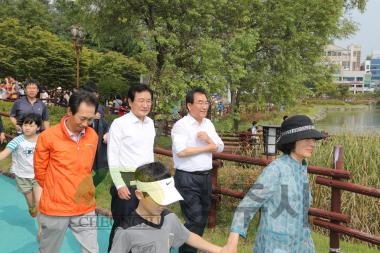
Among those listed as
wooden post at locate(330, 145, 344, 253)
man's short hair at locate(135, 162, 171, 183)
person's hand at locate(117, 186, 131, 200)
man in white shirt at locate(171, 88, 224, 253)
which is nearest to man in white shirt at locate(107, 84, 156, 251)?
person's hand at locate(117, 186, 131, 200)

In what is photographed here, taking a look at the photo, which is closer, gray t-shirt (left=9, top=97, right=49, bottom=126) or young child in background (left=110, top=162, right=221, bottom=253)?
young child in background (left=110, top=162, right=221, bottom=253)

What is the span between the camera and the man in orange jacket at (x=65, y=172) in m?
3.19

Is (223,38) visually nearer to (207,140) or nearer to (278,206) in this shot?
(207,140)

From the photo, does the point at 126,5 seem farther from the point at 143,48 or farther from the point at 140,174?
the point at 140,174

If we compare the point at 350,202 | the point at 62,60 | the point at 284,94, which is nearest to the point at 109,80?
the point at 62,60

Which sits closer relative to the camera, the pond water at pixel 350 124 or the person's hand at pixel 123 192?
the person's hand at pixel 123 192

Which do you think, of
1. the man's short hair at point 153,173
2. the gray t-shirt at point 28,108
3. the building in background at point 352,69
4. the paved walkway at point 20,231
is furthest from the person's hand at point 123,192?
the building in background at point 352,69

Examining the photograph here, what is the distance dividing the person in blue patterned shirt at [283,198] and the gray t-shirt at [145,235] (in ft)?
1.03

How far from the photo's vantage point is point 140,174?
2.57 meters

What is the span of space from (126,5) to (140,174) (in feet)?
37.9

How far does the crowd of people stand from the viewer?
2479mm

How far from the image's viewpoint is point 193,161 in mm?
3900

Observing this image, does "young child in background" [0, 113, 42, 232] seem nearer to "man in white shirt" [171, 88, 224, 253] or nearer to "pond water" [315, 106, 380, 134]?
"man in white shirt" [171, 88, 224, 253]

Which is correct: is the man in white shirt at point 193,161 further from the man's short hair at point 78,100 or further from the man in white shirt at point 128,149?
the man's short hair at point 78,100
